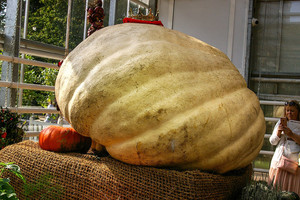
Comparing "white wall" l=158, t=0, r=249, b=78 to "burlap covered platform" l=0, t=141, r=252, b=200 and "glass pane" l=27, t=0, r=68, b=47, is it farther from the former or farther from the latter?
"burlap covered platform" l=0, t=141, r=252, b=200

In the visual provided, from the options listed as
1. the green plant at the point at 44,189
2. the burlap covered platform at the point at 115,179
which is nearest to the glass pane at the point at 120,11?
the burlap covered platform at the point at 115,179

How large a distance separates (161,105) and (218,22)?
5.13 metres

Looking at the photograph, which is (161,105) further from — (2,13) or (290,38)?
(290,38)

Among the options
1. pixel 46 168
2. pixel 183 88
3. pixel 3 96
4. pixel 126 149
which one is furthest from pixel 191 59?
pixel 3 96

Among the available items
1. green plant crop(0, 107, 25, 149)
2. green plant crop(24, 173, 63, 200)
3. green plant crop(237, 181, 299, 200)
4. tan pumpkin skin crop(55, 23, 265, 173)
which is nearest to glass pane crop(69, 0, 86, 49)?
green plant crop(0, 107, 25, 149)

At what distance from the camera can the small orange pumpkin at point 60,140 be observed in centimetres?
225

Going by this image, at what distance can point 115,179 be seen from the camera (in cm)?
180

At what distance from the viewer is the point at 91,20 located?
2.88 m

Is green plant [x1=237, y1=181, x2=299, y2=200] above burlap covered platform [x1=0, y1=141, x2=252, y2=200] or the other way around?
the other way around

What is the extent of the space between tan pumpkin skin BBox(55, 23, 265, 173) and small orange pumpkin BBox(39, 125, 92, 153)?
253 mm

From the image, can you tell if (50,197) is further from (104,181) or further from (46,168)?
(104,181)

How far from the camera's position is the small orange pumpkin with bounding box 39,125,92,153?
2250 millimetres

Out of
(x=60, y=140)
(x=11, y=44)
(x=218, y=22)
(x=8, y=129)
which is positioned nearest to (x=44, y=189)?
(x=60, y=140)

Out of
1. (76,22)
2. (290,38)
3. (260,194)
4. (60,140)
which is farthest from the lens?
(290,38)
